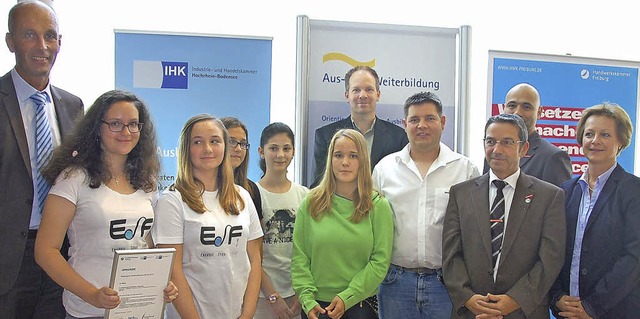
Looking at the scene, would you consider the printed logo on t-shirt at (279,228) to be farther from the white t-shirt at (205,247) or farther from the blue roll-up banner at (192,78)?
the blue roll-up banner at (192,78)

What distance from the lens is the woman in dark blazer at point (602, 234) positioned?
2.95m

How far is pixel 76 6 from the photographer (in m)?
4.65

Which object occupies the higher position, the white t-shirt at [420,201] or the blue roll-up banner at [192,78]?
the blue roll-up banner at [192,78]

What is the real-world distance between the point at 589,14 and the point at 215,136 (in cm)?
439

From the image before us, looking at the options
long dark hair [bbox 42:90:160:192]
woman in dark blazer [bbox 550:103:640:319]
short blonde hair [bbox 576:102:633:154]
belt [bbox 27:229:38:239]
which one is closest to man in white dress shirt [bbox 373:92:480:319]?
woman in dark blazer [bbox 550:103:640:319]

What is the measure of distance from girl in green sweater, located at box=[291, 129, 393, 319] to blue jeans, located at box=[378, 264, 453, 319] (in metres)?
0.14

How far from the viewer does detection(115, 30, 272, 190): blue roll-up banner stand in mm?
4164

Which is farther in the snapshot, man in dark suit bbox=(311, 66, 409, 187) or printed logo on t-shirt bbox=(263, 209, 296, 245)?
man in dark suit bbox=(311, 66, 409, 187)

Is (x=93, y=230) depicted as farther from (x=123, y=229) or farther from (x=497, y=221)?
(x=497, y=221)

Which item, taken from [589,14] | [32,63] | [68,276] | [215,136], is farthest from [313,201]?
[589,14]

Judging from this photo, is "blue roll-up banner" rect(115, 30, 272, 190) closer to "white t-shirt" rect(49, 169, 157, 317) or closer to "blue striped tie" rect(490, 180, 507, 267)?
"white t-shirt" rect(49, 169, 157, 317)

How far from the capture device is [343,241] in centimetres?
308

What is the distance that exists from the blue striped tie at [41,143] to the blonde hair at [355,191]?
1.42 meters

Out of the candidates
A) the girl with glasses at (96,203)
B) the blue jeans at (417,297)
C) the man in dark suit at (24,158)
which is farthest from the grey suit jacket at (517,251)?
the man in dark suit at (24,158)
